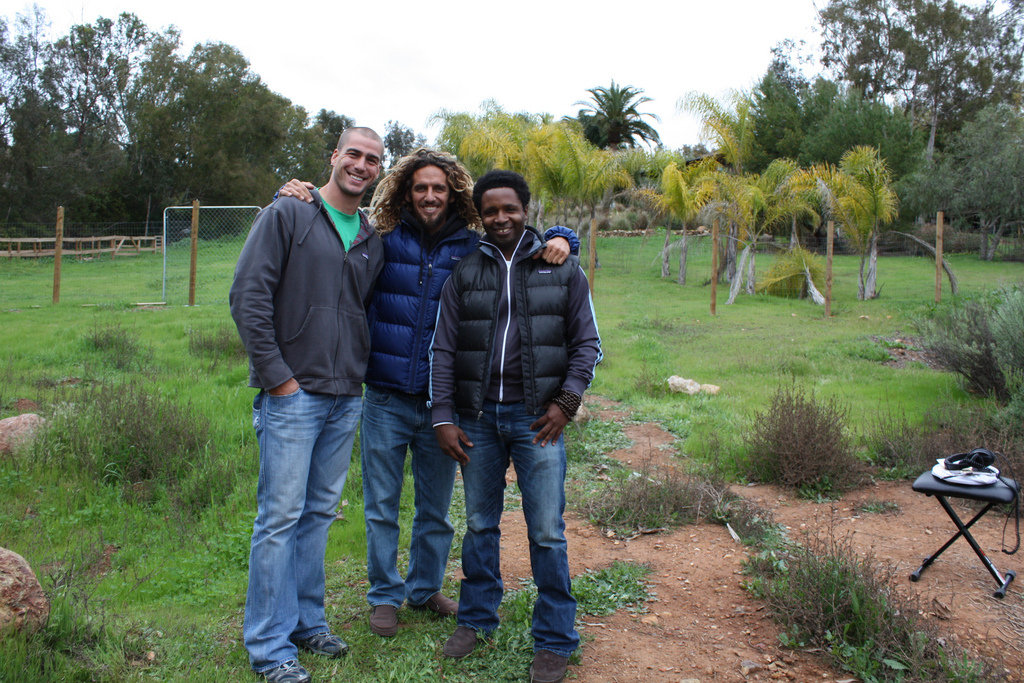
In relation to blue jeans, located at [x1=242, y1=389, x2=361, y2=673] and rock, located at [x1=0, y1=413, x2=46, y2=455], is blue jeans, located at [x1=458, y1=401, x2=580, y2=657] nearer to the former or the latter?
blue jeans, located at [x1=242, y1=389, x2=361, y2=673]

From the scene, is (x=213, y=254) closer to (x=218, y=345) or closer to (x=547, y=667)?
(x=218, y=345)

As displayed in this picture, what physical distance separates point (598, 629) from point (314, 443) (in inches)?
64.5

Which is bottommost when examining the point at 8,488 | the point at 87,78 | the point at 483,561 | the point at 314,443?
the point at 8,488

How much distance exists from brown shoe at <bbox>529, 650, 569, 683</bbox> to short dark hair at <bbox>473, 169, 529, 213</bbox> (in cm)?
190

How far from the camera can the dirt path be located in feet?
10.8

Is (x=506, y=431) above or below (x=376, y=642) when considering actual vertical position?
above

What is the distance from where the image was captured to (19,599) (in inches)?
115

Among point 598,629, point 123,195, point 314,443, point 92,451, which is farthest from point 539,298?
point 123,195

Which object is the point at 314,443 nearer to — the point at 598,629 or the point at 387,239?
the point at 387,239

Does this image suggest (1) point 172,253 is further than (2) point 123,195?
No

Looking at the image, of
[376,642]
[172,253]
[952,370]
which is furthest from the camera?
[172,253]

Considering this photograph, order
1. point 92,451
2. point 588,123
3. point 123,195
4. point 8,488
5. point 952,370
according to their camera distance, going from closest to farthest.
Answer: point 8,488 → point 92,451 → point 952,370 → point 123,195 → point 588,123

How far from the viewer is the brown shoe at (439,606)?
3.65 meters

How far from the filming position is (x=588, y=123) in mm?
45656
